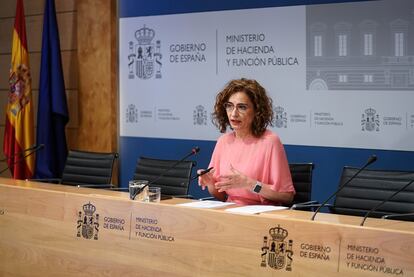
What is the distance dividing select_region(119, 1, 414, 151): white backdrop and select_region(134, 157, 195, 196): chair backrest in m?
1.25

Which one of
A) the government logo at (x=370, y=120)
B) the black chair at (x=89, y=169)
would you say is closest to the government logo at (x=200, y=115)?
the black chair at (x=89, y=169)

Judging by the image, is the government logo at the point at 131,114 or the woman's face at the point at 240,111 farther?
the government logo at the point at 131,114

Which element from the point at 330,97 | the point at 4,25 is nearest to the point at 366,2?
the point at 330,97

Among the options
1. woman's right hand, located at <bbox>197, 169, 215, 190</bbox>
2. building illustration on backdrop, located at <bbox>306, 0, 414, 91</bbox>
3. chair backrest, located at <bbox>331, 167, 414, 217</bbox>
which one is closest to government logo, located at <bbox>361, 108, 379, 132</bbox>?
building illustration on backdrop, located at <bbox>306, 0, 414, 91</bbox>

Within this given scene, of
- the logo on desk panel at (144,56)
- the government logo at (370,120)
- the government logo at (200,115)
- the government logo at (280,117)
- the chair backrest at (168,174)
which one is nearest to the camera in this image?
the chair backrest at (168,174)

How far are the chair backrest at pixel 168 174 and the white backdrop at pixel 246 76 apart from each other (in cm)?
125

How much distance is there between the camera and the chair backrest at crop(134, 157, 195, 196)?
4496 millimetres

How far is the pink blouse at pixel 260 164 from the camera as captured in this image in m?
3.95

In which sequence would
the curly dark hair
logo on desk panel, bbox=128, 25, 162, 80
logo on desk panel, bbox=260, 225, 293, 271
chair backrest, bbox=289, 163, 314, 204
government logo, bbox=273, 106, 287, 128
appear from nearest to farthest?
logo on desk panel, bbox=260, 225, 293, 271 → the curly dark hair → chair backrest, bbox=289, 163, 314, 204 → government logo, bbox=273, 106, 287, 128 → logo on desk panel, bbox=128, 25, 162, 80

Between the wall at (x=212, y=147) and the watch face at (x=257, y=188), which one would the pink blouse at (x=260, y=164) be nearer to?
the watch face at (x=257, y=188)

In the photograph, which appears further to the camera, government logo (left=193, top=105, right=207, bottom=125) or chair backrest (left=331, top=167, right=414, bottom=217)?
government logo (left=193, top=105, right=207, bottom=125)

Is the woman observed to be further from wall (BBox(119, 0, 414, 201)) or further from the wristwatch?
wall (BBox(119, 0, 414, 201))

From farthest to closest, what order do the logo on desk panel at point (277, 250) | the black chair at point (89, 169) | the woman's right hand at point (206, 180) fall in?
the black chair at point (89, 169)
the woman's right hand at point (206, 180)
the logo on desk panel at point (277, 250)

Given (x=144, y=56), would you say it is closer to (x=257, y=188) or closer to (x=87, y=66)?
(x=87, y=66)
